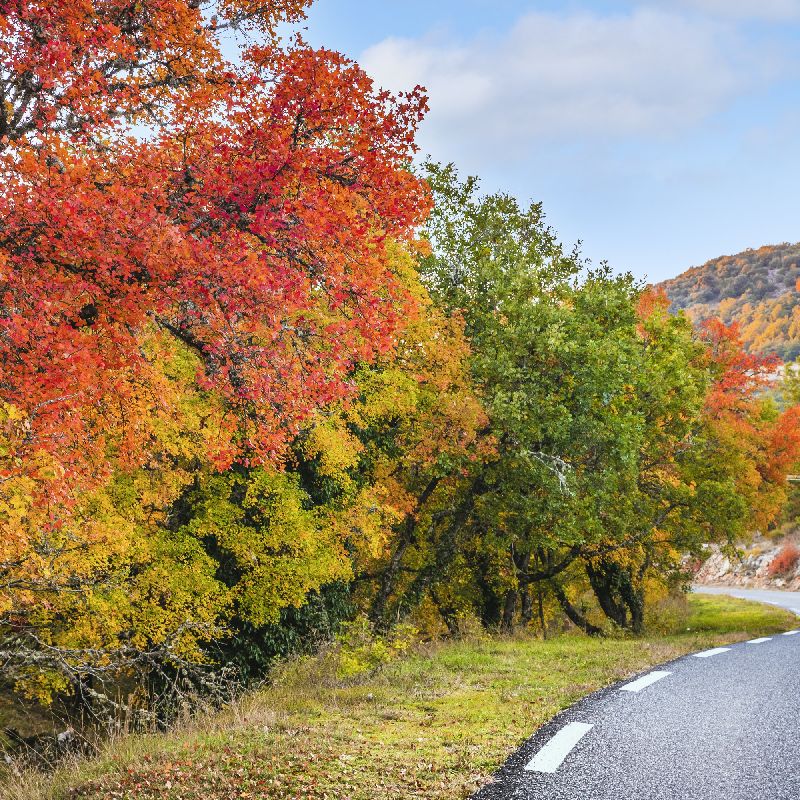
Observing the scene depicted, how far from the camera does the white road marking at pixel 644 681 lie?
27.2ft

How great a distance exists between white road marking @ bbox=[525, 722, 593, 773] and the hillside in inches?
4709

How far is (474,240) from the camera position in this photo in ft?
64.4

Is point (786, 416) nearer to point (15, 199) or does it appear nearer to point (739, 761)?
point (739, 761)

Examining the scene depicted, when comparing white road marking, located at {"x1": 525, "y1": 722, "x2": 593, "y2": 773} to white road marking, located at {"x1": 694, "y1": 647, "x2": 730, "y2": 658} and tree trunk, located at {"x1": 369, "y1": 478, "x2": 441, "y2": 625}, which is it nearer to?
white road marking, located at {"x1": 694, "y1": 647, "x2": 730, "y2": 658}

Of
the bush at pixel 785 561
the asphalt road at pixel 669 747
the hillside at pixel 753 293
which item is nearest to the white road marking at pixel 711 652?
the asphalt road at pixel 669 747

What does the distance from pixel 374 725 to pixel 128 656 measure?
816 centimetres

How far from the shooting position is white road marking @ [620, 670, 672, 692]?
8305mm

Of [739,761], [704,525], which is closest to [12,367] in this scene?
[739,761]

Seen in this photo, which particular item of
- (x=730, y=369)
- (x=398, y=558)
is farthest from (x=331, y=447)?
(x=730, y=369)

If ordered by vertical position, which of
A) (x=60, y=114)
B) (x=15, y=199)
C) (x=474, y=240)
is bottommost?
(x=15, y=199)

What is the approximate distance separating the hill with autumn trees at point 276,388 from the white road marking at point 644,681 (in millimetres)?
3435

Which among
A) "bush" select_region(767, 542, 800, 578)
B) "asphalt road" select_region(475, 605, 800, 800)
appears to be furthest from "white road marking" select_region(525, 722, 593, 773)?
"bush" select_region(767, 542, 800, 578)

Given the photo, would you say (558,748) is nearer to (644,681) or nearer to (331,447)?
(644,681)

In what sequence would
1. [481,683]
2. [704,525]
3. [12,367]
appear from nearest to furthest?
[12,367], [481,683], [704,525]
